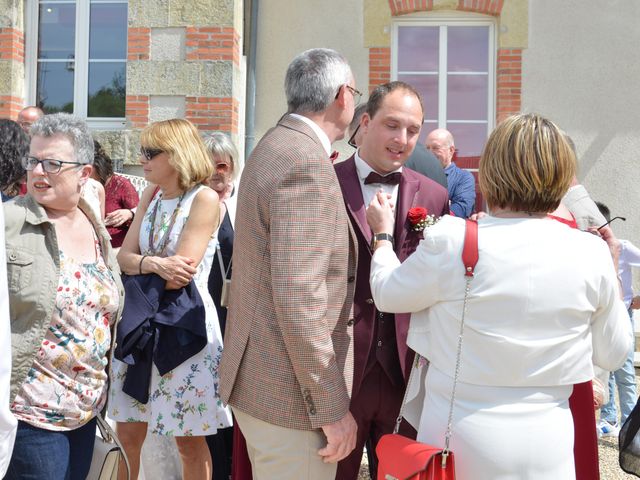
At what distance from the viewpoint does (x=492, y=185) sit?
238 centimetres

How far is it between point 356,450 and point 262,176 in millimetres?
1206

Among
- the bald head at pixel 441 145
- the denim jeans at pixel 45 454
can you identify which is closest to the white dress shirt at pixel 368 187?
the denim jeans at pixel 45 454

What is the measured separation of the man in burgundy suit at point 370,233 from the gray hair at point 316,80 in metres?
0.46

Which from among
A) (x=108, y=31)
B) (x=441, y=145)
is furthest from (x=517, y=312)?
(x=108, y=31)

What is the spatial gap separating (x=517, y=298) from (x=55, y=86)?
26.0 ft

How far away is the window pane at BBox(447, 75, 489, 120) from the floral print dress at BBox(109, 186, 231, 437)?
19.4 ft

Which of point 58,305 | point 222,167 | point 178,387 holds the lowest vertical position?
point 178,387

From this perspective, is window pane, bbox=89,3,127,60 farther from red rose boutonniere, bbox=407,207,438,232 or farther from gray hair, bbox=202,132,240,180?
red rose boutonniere, bbox=407,207,438,232

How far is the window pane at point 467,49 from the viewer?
29.7 feet

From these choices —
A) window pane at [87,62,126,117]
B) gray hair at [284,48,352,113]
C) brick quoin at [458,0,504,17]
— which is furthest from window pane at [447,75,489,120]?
gray hair at [284,48,352,113]

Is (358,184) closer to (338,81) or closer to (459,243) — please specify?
(338,81)

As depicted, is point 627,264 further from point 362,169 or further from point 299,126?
point 299,126

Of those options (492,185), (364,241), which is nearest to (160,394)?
(364,241)

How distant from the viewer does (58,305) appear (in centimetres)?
261
